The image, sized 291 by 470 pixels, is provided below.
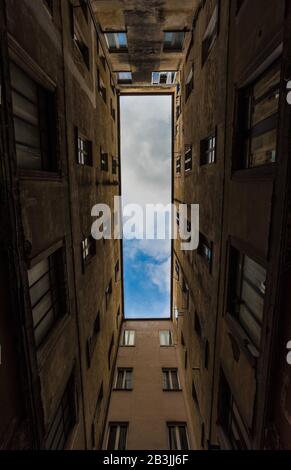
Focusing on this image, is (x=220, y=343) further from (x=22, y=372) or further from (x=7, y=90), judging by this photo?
(x=7, y=90)

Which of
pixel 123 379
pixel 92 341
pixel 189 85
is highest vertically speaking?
pixel 189 85

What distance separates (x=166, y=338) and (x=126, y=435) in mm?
9295

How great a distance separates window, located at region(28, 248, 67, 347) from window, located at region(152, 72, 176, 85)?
19495mm

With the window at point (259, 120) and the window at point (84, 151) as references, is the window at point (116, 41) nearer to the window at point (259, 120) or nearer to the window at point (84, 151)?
the window at point (84, 151)

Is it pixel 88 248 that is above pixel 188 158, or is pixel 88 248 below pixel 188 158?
below

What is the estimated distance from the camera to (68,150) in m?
9.24

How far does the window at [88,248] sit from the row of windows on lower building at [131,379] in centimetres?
1081

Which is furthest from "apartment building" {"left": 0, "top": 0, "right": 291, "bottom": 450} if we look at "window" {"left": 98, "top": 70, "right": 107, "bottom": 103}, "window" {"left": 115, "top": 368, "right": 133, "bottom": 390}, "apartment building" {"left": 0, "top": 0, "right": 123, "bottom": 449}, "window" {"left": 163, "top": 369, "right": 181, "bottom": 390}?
"window" {"left": 115, "top": 368, "right": 133, "bottom": 390}

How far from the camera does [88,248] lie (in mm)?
12797

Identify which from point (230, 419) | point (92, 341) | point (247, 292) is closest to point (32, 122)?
point (247, 292)

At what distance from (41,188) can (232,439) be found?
9.87 m

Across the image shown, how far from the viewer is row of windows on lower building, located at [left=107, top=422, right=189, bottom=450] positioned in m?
14.9

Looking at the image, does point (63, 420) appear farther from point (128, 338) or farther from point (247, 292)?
point (128, 338)

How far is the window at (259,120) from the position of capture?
612 cm
